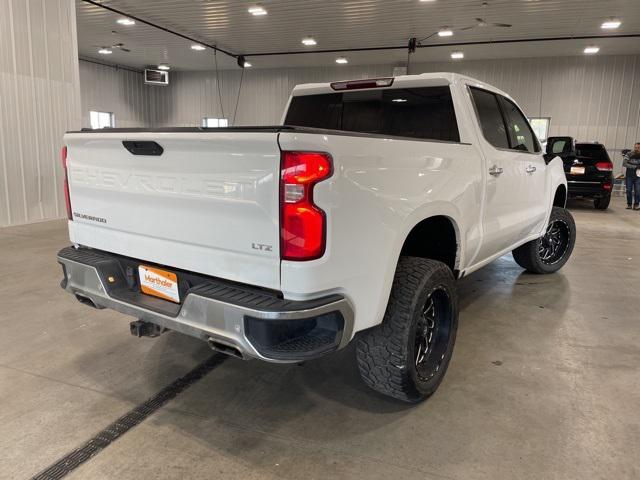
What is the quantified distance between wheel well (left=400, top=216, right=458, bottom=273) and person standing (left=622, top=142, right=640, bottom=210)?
10744 mm

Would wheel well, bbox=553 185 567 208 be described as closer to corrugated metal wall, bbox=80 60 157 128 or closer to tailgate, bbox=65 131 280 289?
tailgate, bbox=65 131 280 289

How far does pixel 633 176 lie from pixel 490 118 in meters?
10.4

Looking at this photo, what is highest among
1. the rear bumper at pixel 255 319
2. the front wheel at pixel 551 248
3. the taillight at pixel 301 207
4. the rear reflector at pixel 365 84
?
the rear reflector at pixel 365 84

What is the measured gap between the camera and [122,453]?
81.7 inches

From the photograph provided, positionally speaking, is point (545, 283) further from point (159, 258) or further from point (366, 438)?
point (159, 258)

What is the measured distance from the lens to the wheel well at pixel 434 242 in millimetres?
2832

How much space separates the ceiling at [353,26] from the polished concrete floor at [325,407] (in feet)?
28.2

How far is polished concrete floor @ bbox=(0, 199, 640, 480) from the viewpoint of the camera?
2.03 metres

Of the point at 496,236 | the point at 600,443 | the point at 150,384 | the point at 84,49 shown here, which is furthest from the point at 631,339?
the point at 84,49

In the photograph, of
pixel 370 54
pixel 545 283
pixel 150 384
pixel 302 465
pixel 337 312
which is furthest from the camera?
pixel 370 54

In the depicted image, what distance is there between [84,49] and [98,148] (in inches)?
637

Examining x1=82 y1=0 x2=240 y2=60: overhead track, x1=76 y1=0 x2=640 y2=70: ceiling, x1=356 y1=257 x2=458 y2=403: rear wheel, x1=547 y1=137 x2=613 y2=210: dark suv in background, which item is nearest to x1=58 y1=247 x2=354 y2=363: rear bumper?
x1=356 y1=257 x2=458 y2=403: rear wheel

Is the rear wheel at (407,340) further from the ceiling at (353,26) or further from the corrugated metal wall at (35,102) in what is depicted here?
the ceiling at (353,26)

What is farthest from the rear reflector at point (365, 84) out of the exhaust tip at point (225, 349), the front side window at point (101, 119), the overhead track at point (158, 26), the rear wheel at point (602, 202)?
the front side window at point (101, 119)
